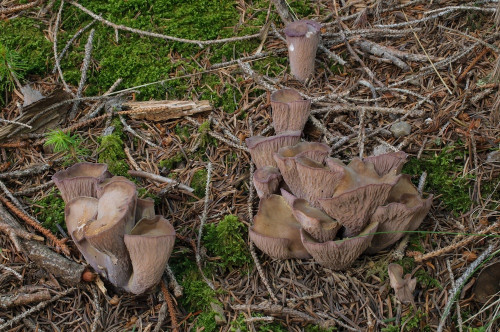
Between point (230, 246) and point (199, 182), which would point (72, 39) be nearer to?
point (199, 182)

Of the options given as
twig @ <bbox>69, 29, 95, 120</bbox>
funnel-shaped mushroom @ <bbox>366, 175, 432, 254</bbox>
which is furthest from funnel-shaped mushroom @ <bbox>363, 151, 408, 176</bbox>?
twig @ <bbox>69, 29, 95, 120</bbox>

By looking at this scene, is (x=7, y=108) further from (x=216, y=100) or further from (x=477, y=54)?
(x=477, y=54)

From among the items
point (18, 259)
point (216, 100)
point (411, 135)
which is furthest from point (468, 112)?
point (18, 259)

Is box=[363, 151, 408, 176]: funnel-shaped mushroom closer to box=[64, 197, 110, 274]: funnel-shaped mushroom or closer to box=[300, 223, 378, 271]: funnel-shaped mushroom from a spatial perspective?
box=[300, 223, 378, 271]: funnel-shaped mushroom

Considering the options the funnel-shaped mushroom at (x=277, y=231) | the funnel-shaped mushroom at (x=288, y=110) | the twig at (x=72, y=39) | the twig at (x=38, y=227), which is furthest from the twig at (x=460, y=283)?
the twig at (x=72, y=39)

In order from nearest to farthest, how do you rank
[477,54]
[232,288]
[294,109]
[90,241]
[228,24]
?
[90,241]
[232,288]
[294,109]
[477,54]
[228,24]

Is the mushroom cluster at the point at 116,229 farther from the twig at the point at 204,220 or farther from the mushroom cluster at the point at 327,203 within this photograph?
the mushroom cluster at the point at 327,203
